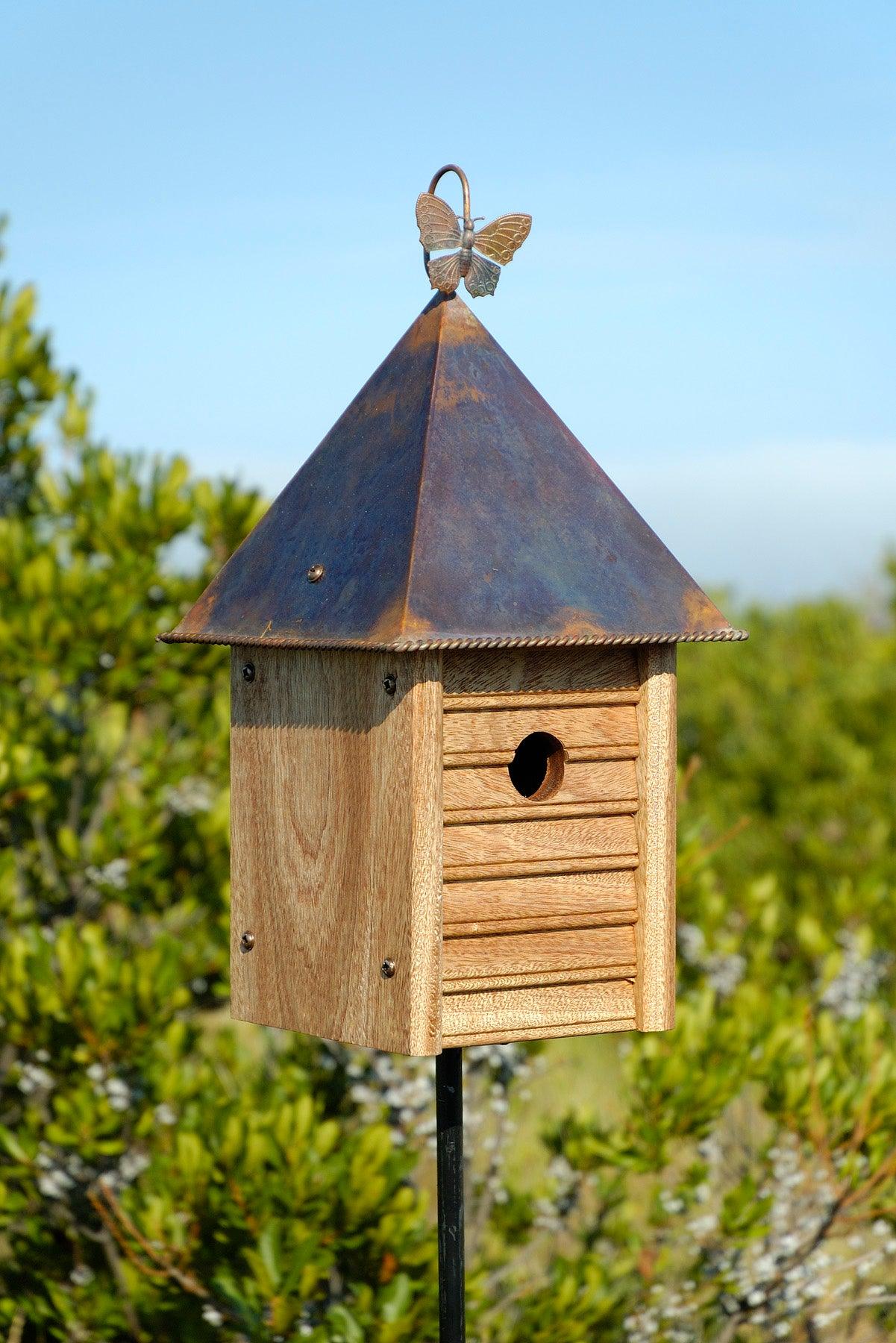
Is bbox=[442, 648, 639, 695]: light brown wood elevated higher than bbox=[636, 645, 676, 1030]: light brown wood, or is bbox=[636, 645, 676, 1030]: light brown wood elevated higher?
bbox=[442, 648, 639, 695]: light brown wood

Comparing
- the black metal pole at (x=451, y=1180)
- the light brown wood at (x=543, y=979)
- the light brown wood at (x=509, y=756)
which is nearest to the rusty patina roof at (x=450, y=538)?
the light brown wood at (x=509, y=756)

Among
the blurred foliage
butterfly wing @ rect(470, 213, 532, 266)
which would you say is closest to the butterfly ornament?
butterfly wing @ rect(470, 213, 532, 266)

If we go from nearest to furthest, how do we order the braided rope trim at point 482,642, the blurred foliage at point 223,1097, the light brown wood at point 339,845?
the braided rope trim at point 482,642
the light brown wood at point 339,845
the blurred foliage at point 223,1097

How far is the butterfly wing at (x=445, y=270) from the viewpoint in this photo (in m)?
2.93

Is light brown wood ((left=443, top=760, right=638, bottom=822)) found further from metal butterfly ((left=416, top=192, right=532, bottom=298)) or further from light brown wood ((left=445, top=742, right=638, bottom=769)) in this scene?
metal butterfly ((left=416, top=192, right=532, bottom=298))

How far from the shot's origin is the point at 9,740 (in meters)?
4.67

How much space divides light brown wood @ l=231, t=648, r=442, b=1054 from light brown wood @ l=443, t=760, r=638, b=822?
3.2 inches

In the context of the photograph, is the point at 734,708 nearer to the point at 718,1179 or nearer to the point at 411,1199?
the point at 718,1179

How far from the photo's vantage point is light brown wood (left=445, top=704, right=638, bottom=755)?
276 centimetres

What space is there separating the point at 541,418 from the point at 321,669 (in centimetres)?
63

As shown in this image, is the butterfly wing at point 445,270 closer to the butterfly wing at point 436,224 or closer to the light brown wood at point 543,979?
the butterfly wing at point 436,224

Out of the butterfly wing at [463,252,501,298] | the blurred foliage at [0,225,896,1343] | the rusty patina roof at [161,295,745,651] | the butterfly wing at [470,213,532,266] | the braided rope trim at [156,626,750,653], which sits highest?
the butterfly wing at [470,213,532,266]

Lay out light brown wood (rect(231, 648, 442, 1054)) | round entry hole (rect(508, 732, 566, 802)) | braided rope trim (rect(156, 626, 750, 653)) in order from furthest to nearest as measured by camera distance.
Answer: round entry hole (rect(508, 732, 566, 802))
light brown wood (rect(231, 648, 442, 1054))
braided rope trim (rect(156, 626, 750, 653))

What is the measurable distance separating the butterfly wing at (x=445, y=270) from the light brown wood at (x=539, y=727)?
2.62 feet
